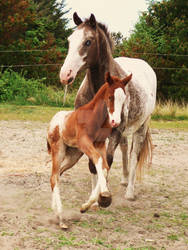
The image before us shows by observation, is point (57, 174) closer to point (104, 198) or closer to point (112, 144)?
point (112, 144)

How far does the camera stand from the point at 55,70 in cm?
2019

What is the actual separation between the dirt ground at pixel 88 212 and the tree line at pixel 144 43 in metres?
11.4

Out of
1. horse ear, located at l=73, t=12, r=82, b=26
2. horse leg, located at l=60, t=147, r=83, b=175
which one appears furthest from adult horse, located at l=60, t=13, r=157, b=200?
horse leg, located at l=60, t=147, r=83, b=175

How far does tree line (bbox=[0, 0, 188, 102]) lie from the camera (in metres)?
17.9

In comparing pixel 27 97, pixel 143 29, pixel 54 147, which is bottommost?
pixel 27 97

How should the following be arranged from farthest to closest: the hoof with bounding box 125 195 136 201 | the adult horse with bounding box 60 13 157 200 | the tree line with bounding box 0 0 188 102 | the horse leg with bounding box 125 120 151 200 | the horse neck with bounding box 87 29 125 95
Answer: the tree line with bounding box 0 0 188 102, the horse leg with bounding box 125 120 151 200, the hoof with bounding box 125 195 136 201, the horse neck with bounding box 87 29 125 95, the adult horse with bounding box 60 13 157 200

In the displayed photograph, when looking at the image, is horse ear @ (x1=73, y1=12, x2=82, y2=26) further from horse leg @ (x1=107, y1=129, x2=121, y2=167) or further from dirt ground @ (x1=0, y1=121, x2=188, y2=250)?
dirt ground @ (x1=0, y1=121, x2=188, y2=250)

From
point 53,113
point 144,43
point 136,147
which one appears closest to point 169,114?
point 53,113

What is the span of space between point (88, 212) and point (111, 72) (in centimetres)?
169

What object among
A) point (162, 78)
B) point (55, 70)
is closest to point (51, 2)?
point (55, 70)

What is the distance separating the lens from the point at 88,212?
13.8ft

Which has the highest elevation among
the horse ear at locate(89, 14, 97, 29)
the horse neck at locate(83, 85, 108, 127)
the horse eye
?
the horse ear at locate(89, 14, 97, 29)

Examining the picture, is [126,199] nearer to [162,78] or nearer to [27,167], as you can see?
[27,167]

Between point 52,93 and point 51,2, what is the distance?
626 inches
